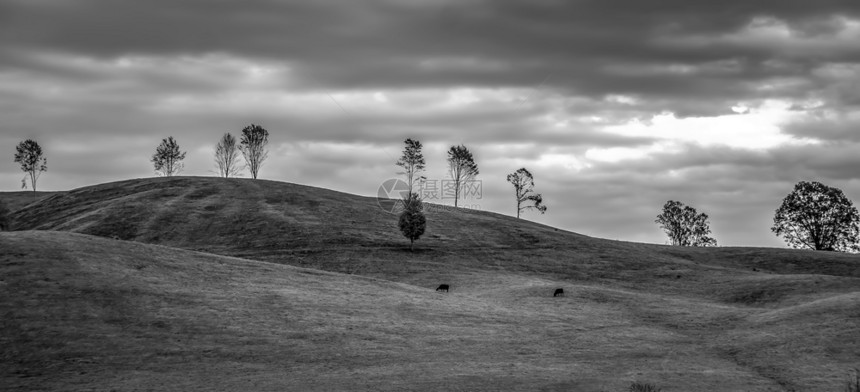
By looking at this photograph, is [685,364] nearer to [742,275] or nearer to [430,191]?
[742,275]

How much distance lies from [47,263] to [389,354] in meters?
25.6

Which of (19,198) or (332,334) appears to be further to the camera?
(19,198)

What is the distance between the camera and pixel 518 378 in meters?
32.1

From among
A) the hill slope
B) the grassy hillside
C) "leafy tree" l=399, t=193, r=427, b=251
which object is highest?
the grassy hillside

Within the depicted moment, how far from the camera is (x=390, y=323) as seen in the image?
146 ft

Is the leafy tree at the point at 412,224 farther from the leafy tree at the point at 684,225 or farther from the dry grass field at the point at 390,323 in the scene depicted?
the leafy tree at the point at 684,225

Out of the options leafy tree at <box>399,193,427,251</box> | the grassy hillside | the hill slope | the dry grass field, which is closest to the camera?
the hill slope

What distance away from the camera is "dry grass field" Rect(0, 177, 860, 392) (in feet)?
106

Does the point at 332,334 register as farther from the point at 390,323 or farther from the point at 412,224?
the point at 412,224

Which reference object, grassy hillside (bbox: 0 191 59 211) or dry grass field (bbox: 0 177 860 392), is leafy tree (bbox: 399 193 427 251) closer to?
dry grass field (bbox: 0 177 860 392)

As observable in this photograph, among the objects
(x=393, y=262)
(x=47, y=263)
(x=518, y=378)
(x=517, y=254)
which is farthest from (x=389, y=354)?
(x=517, y=254)

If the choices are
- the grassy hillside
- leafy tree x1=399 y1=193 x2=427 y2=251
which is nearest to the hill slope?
leafy tree x1=399 y1=193 x2=427 y2=251

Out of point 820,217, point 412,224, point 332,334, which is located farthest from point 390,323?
point 820,217

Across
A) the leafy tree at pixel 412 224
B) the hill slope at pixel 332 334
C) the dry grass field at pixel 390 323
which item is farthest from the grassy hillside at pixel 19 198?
the hill slope at pixel 332 334
